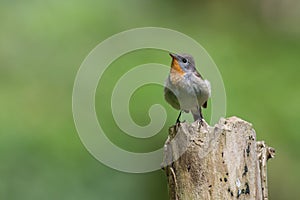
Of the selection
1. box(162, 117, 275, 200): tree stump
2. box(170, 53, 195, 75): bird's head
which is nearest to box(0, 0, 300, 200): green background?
box(170, 53, 195, 75): bird's head

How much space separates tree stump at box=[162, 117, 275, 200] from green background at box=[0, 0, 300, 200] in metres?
1.36

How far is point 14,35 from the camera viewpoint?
374 cm

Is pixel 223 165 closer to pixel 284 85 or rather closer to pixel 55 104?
pixel 55 104

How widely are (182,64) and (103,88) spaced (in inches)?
55.4

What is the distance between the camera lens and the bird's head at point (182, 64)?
1978mm

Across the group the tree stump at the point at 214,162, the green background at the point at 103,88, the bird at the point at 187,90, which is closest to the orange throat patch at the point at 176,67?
the bird at the point at 187,90

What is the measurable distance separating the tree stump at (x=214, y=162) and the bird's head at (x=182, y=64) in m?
0.39

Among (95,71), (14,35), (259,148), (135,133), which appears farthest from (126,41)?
(259,148)

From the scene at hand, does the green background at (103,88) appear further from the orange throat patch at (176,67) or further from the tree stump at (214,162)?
the tree stump at (214,162)

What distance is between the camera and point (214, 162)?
1579 millimetres

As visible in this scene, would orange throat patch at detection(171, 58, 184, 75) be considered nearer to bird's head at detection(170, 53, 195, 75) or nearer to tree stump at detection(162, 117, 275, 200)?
bird's head at detection(170, 53, 195, 75)

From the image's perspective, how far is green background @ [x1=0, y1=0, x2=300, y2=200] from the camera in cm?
305

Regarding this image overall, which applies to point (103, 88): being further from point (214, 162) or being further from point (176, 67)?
point (214, 162)

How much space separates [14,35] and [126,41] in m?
A: 0.63
